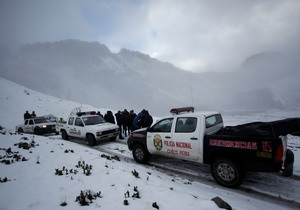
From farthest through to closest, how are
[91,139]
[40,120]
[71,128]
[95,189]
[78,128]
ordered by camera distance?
[40,120] → [71,128] → [78,128] → [91,139] → [95,189]

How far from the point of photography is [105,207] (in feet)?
10.9

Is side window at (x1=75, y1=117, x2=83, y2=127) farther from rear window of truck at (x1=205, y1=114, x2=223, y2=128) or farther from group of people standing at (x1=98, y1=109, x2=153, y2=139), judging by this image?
rear window of truck at (x1=205, y1=114, x2=223, y2=128)

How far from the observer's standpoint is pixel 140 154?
7.38 metres

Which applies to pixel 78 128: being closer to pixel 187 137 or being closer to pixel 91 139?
pixel 91 139

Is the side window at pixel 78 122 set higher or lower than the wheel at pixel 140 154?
higher

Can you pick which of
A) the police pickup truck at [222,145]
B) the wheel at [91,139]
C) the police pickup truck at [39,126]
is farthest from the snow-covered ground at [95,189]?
the police pickup truck at [39,126]

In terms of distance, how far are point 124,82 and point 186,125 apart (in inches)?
4692

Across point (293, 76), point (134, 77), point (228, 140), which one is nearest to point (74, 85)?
point (134, 77)

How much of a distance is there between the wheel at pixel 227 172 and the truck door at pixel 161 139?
5.13 feet

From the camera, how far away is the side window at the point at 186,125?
18.7 ft

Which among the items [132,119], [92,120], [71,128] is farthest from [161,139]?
[71,128]

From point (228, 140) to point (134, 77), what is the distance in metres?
130

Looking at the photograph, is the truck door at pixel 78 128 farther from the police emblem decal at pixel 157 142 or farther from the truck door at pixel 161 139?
the police emblem decal at pixel 157 142

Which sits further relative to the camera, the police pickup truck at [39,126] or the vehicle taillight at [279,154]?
the police pickup truck at [39,126]
